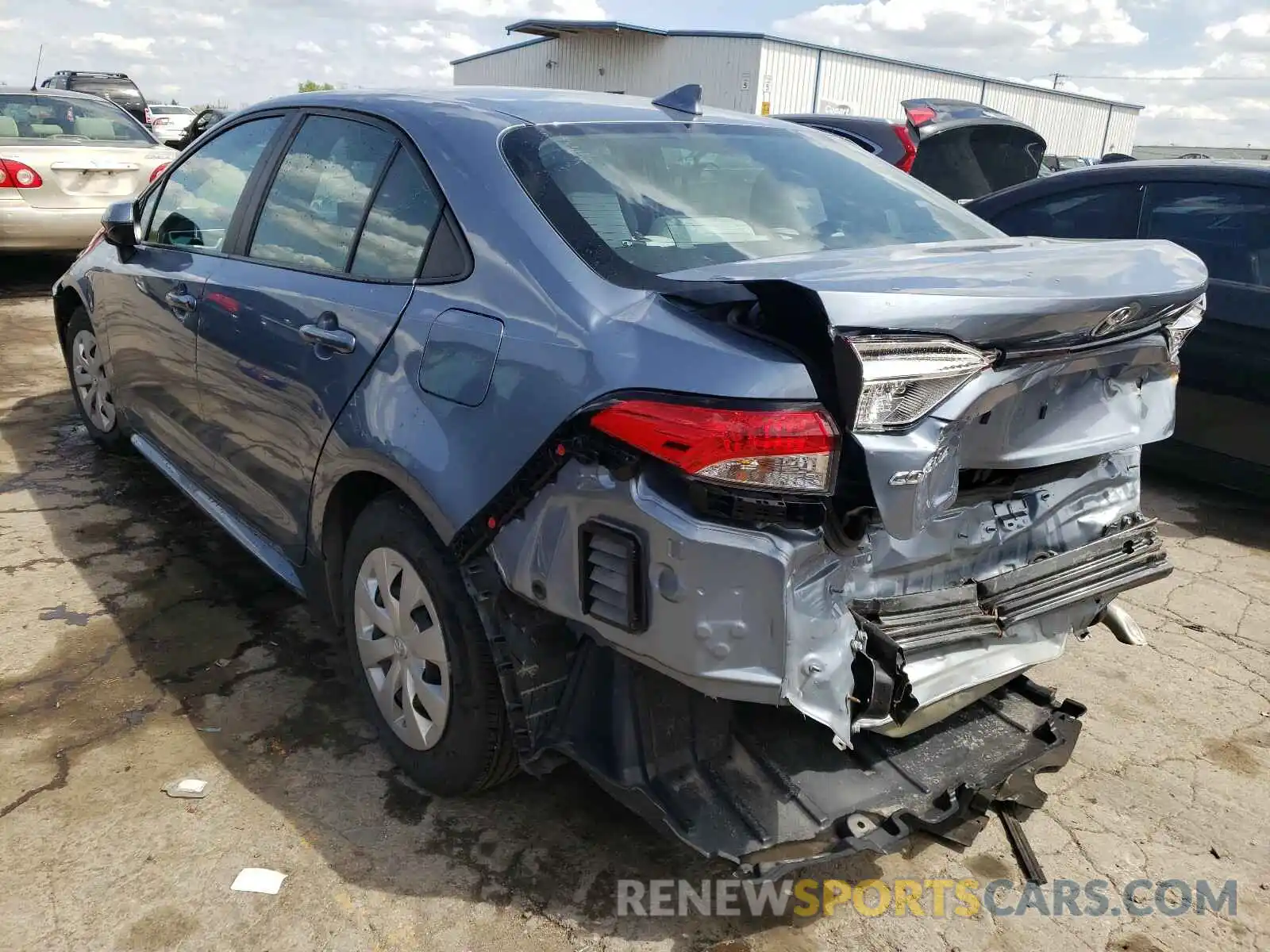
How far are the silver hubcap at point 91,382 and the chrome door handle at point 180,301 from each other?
46.6 inches

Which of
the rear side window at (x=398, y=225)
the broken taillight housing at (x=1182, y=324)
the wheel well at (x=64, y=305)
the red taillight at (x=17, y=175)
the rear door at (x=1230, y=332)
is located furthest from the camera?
the red taillight at (x=17, y=175)

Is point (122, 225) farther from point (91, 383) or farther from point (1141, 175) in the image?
point (1141, 175)

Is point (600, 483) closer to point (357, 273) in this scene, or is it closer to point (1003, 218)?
point (357, 273)

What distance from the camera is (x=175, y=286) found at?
3.53 meters

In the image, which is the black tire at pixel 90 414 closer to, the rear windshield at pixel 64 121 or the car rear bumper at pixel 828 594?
the car rear bumper at pixel 828 594

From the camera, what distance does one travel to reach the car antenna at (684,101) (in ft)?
9.71

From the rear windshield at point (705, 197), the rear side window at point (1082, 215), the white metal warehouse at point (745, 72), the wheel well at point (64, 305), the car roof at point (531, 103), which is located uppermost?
the white metal warehouse at point (745, 72)

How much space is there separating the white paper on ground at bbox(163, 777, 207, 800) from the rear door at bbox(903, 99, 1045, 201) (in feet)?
20.9

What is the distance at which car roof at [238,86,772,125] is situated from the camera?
263cm

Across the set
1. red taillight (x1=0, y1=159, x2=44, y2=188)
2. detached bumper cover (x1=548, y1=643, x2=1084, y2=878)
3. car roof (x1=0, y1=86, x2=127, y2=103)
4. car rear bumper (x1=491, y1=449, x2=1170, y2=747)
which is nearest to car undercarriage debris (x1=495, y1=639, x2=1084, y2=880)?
detached bumper cover (x1=548, y1=643, x2=1084, y2=878)

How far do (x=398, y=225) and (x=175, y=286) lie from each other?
1386mm

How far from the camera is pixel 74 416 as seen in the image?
5.79m

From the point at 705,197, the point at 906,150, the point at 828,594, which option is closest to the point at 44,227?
the point at 906,150

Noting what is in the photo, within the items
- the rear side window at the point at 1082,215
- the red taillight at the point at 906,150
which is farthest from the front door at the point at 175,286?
the red taillight at the point at 906,150
